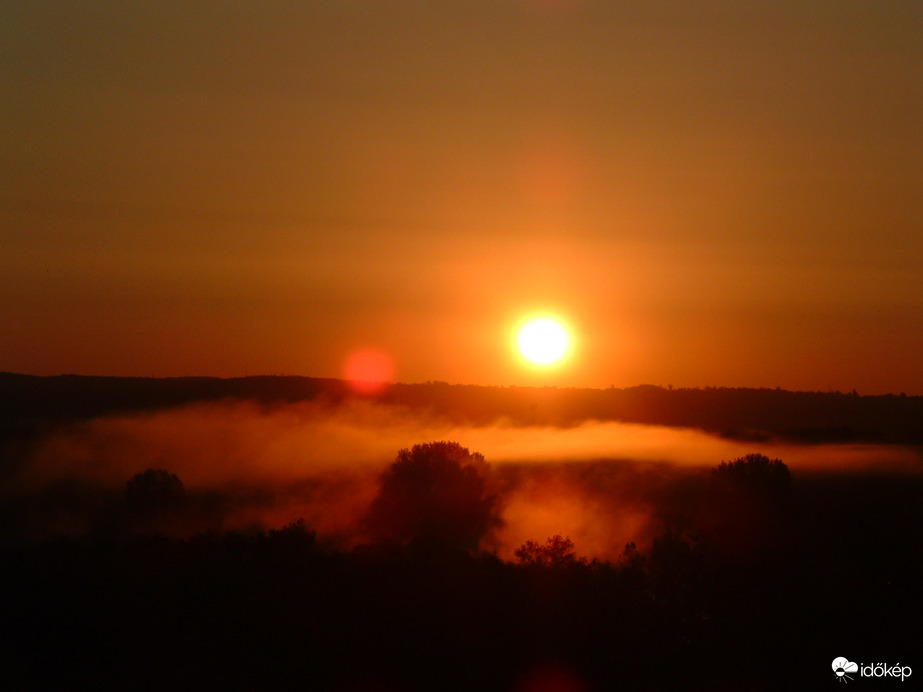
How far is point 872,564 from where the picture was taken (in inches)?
1750

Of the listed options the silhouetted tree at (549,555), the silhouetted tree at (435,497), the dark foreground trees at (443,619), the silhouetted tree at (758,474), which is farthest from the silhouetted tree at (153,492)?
the silhouetted tree at (549,555)

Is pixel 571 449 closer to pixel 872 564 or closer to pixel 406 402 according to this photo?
pixel 406 402

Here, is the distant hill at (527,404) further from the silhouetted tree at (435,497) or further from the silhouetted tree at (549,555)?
the silhouetted tree at (549,555)

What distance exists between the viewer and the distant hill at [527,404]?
11425cm

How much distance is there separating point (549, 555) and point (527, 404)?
291 feet

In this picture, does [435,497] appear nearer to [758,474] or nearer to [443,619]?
[758,474]

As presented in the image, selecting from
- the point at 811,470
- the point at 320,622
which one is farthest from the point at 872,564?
the point at 811,470

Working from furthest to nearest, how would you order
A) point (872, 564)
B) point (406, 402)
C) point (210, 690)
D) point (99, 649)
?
1. point (406, 402)
2. point (872, 564)
3. point (99, 649)
4. point (210, 690)

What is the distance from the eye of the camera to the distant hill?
114 meters

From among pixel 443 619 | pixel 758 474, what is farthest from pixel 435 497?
pixel 443 619

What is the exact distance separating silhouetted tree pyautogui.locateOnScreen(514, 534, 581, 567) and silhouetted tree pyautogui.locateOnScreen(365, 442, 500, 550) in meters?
35.2

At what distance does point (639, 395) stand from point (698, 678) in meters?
106

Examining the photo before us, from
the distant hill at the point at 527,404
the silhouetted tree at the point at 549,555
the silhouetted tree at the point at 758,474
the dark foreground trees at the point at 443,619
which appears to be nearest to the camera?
the dark foreground trees at the point at 443,619

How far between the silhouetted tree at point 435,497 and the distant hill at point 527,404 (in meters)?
26.0
